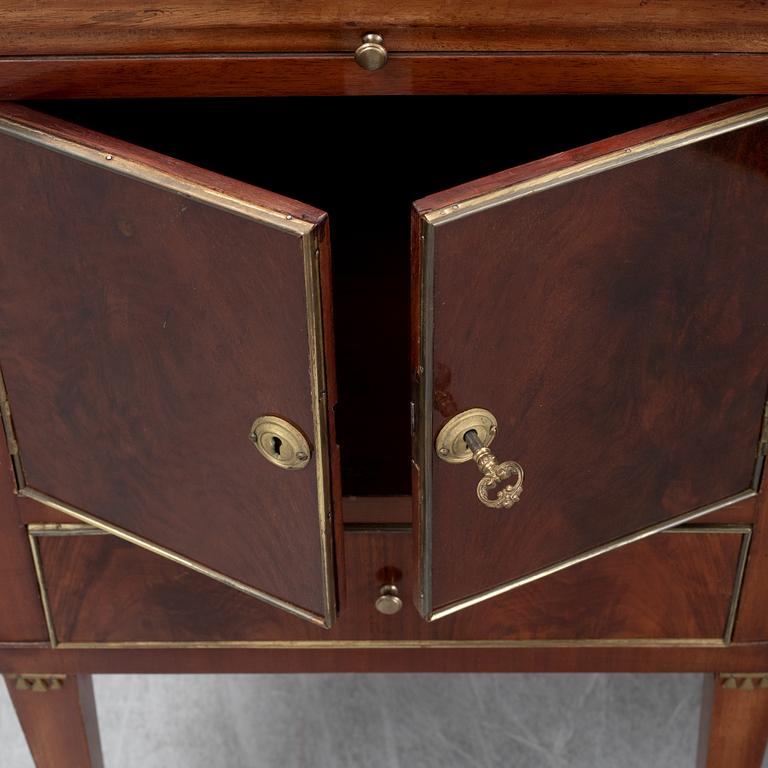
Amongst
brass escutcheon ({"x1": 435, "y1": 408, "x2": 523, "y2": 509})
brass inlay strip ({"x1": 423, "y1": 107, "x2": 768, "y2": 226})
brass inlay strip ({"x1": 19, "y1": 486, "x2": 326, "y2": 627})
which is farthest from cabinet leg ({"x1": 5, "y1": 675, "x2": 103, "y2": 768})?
brass inlay strip ({"x1": 423, "y1": 107, "x2": 768, "y2": 226})

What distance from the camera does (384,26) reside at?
0.64 meters

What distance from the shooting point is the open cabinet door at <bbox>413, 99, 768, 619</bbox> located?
2.02 feet

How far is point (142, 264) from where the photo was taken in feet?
2.15

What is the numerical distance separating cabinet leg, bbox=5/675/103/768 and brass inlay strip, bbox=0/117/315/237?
1.44 feet

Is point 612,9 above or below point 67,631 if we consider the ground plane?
above

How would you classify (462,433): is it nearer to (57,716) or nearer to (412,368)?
(412,368)

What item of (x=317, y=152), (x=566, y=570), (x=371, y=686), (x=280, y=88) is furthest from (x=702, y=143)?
(x=371, y=686)

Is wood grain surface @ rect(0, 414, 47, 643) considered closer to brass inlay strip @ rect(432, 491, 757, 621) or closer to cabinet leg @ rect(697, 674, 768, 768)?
brass inlay strip @ rect(432, 491, 757, 621)

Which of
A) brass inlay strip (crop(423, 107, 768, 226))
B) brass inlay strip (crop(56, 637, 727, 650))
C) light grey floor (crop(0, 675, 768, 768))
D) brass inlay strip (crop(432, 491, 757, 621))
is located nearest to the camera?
brass inlay strip (crop(423, 107, 768, 226))

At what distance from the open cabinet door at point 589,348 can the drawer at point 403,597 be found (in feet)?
0.26

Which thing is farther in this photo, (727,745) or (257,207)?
(727,745)

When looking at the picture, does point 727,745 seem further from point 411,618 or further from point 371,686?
point 371,686

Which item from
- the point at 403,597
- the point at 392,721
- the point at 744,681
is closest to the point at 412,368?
the point at 403,597

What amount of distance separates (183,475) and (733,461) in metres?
0.32
